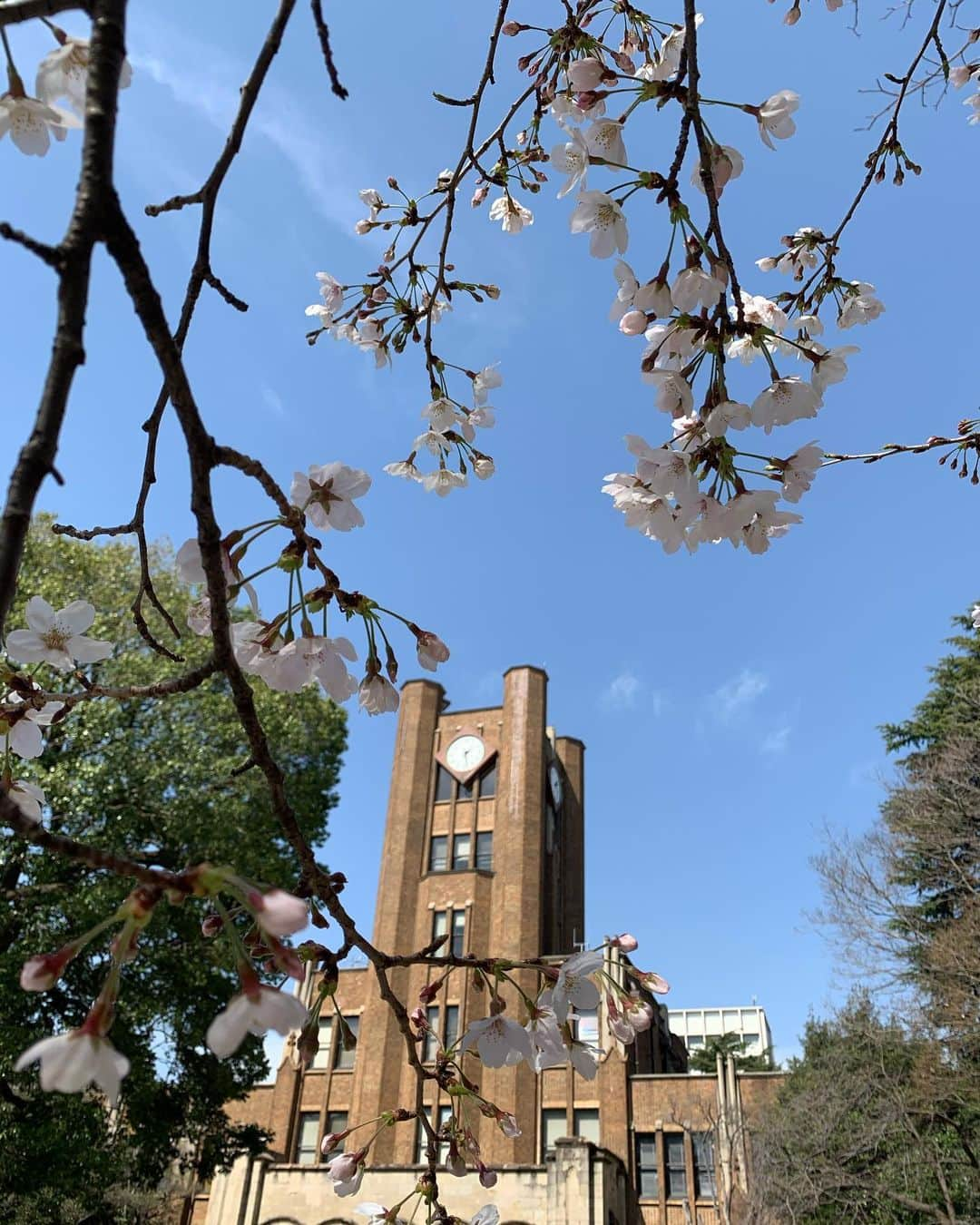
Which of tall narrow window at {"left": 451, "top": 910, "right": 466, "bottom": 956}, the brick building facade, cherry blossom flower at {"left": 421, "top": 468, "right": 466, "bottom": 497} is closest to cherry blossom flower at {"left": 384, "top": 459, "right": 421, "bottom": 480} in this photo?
cherry blossom flower at {"left": 421, "top": 468, "right": 466, "bottom": 497}

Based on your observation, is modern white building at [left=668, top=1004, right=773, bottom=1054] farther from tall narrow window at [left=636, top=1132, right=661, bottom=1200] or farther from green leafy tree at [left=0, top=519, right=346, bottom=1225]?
green leafy tree at [left=0, top=519, right=346, bottom=1225]

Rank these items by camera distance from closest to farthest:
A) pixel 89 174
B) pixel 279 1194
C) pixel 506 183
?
pixel 89 174
pixel 506 183
pixel 279 1194

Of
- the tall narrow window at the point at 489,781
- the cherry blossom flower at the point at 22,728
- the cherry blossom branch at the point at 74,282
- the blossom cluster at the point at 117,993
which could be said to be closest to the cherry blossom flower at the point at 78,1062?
the blossom cluster at the point at 117,993

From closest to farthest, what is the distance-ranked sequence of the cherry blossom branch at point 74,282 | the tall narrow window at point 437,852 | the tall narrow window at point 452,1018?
the cherry blossom branch at point 74,282 → the tall narrow window at point 452,1018 → the tall narrow window at point 437,852

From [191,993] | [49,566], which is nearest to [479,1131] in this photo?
[191,993]

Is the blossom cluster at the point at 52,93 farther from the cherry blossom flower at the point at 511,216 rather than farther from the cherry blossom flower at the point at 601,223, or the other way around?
the cherry blossom flower at the point at 511,216

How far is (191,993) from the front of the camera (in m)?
11.7

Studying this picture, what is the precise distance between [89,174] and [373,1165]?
70.0 feet

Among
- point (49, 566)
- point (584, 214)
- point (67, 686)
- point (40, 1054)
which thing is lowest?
point (40, 1054)

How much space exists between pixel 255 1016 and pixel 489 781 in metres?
24.9

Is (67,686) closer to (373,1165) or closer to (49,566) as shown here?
(49,566)

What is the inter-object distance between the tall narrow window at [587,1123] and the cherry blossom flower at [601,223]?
22273 millimetres

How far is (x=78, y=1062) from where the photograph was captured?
32.3 inches

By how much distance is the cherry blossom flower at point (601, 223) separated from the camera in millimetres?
1814
